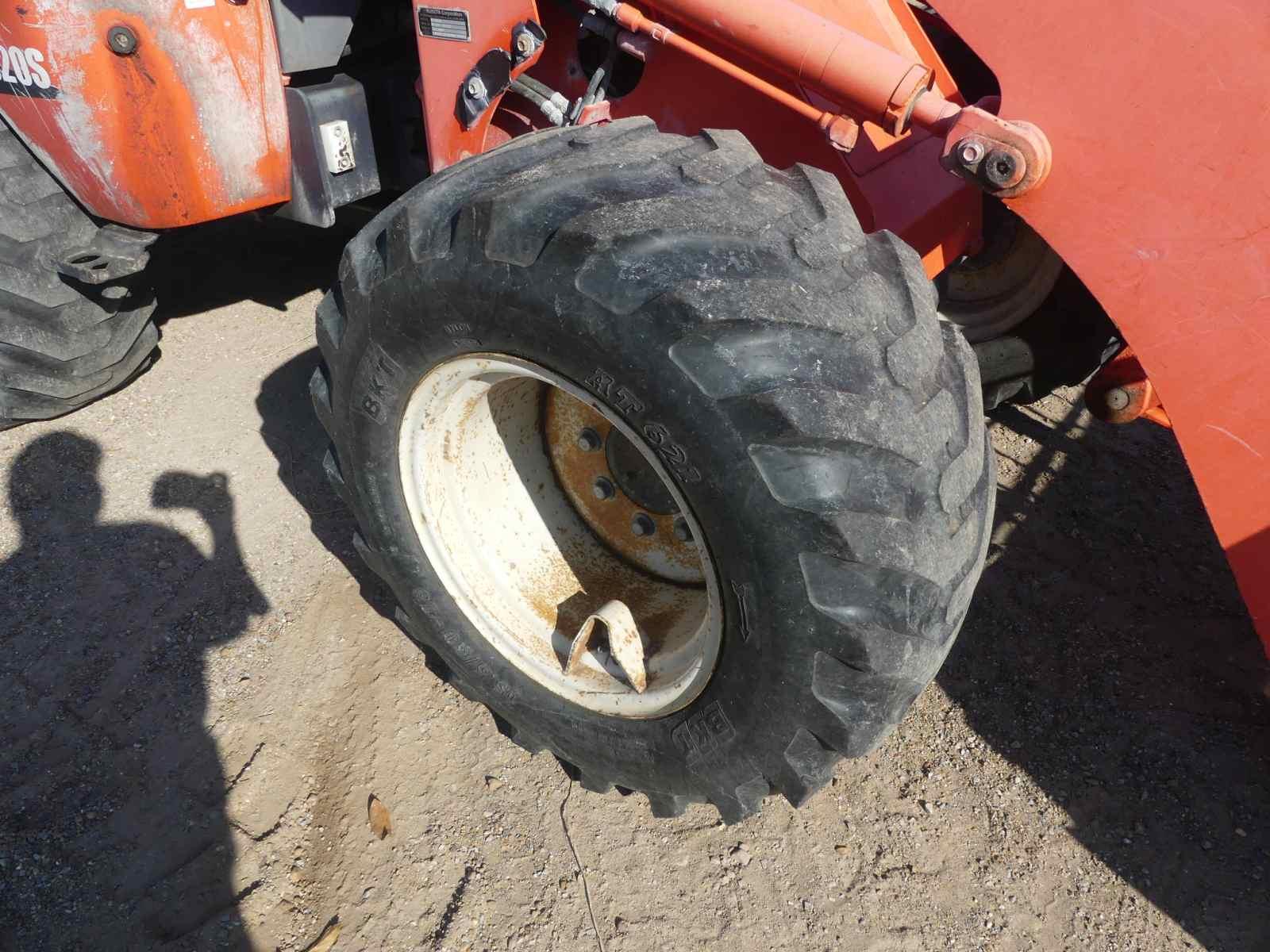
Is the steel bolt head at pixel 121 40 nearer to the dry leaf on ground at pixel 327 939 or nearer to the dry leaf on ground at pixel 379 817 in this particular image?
the dry leaf on ground at pixel 379 817

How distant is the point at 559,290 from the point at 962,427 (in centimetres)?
74

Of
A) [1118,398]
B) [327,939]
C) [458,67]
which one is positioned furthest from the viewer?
[1118,398]

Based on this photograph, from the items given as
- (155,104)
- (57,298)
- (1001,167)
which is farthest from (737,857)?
(57,298)

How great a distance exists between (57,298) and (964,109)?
2656mm

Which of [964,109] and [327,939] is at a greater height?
[964,109]

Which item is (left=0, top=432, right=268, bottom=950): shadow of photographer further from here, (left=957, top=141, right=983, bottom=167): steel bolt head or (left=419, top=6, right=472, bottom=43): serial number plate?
(left=957, top=141, right=983, bottom=167): steel bolt head

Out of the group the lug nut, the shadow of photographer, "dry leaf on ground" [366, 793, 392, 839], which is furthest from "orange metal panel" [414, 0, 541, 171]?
"dry leaf on ground" [366, 793, 392, 839]

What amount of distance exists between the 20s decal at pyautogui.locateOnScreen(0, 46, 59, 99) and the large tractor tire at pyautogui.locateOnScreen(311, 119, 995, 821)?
3.20 ft

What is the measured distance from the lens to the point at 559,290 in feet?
4.84

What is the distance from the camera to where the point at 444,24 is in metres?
1.96

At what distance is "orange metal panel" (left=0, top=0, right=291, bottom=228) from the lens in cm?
211

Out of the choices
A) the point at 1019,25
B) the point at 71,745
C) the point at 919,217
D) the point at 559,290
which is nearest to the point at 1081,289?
the point at 919,217

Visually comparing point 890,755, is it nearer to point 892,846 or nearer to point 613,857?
point 892,846

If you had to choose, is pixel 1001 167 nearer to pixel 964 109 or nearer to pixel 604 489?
pixel 964 109
